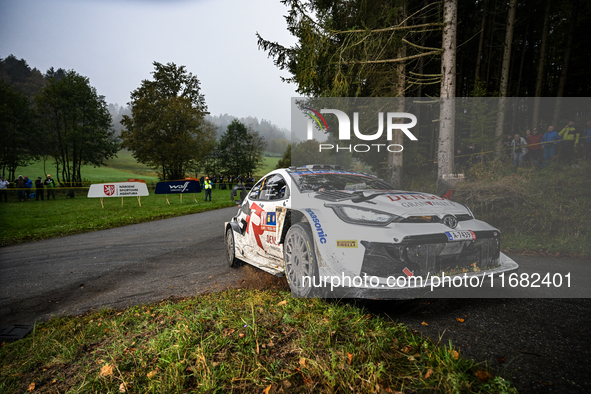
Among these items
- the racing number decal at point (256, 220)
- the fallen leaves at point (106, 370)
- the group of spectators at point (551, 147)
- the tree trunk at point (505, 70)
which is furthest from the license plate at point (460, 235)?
the tree trunk at point (505, 70)

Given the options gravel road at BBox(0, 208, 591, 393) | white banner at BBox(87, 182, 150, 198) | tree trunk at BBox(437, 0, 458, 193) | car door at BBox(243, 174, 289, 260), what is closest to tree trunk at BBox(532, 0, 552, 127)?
tree trunk at BBox(437, 0, 458, 193)

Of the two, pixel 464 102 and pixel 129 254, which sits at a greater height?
pixel 464 102

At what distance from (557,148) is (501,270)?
11512 mm

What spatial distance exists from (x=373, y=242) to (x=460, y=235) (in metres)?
0.92

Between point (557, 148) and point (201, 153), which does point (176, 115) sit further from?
point (557, 148)

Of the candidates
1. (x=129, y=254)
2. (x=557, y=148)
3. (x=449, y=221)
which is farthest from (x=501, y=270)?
(x=557, y=148)

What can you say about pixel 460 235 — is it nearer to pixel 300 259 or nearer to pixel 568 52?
pixel 300 259

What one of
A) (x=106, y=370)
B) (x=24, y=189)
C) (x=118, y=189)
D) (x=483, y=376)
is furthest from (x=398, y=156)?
(x=24, y=189)

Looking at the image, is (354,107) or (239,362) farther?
(354,107)

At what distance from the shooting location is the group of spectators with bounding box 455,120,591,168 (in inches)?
424

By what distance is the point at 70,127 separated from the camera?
3431 cm

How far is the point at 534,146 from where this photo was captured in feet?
39.5

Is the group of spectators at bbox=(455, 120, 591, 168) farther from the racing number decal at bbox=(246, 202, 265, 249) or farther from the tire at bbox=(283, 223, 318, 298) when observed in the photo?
the tire at bbox=(283, 223, 318, 298)

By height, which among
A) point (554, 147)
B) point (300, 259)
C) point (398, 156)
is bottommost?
point (300, 259)
